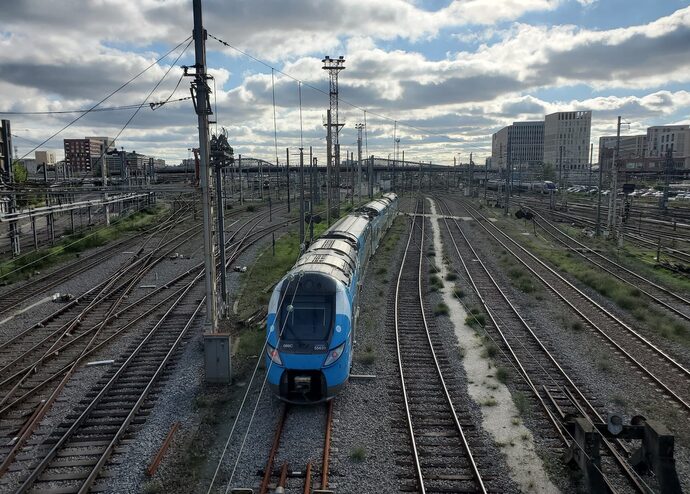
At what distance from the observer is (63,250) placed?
29797mm

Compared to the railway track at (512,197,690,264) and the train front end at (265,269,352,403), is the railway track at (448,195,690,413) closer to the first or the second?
the train front end at (265,269,352,403)

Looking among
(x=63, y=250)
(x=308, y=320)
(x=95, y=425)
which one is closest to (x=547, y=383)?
(x=308, y=320)

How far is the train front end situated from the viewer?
427 inches

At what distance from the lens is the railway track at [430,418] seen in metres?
8.55

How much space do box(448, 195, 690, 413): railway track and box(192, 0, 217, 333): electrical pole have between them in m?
10.4

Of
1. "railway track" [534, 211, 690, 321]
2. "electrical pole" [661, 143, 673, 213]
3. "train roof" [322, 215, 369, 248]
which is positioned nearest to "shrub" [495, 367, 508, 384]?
"train roof" [322, 215, 369, 248]

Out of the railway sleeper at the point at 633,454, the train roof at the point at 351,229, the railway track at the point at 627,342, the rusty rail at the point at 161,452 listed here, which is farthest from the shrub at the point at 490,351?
the rusty rail at the point at 161,452

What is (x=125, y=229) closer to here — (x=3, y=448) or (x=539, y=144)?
(x=3, y=448)

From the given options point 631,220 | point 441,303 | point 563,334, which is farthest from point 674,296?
point 631,220

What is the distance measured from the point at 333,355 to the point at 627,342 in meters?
9.15

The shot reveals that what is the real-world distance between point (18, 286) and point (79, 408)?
1326 centimetres

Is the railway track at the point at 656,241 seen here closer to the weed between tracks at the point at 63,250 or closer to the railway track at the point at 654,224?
the railway track at the point at 654,224

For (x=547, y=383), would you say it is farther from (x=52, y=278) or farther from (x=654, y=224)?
(x=654, y=224)

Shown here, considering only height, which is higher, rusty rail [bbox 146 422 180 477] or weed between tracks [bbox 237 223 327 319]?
weed between tracks [bbox 237 223 327 319]
